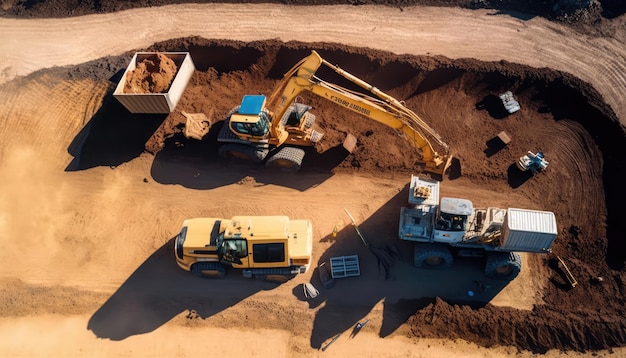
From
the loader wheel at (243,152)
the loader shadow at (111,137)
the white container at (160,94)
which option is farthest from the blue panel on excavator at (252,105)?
the loader shadow at (111,137)

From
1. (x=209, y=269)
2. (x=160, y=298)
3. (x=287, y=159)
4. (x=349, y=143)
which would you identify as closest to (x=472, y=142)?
(x=349, y=143)

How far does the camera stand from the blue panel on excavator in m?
18.9

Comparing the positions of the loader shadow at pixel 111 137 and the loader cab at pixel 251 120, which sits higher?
the loader cab at pixel 251 120

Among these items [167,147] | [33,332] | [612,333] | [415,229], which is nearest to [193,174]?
[167,147]

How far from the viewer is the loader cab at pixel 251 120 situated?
1869 cm

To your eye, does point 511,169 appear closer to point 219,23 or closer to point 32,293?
point 219,23

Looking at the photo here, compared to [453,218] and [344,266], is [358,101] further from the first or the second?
[344,266]

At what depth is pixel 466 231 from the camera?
16125 mm

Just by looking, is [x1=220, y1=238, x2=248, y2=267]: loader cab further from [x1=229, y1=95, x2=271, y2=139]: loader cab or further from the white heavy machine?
the white heavy machine

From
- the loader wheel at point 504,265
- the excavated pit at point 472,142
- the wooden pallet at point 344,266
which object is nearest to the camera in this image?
the excavated pit at point 472,142

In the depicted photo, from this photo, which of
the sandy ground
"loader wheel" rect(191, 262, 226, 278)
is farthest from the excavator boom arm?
"loader wheel" rect(191, 262, 226, 278)

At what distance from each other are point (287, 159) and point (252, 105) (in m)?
2.74

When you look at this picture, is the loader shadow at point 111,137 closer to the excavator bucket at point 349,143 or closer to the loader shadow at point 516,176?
the excavator bucket at point 349,143

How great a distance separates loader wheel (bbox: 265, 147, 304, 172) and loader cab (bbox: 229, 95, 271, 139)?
1.10 metres
